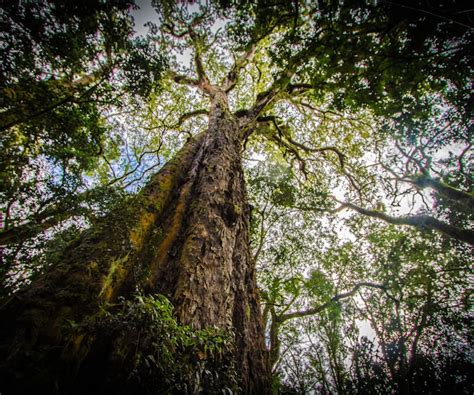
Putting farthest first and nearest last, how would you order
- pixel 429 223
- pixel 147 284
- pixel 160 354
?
pixel 429 223 → pixel 147 284 → pixel 160 354

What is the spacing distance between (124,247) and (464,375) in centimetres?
852

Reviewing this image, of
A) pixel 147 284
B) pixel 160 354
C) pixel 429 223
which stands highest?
pixel 429 223

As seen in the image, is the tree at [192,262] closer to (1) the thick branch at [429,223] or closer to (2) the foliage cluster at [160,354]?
(2) the foliage cluster at [160,354]

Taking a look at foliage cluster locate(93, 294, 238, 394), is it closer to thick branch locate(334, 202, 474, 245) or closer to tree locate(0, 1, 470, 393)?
tree locate(0, 1, 470, 393)

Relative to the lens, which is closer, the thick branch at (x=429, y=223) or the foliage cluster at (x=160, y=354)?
the foliage cluster at (x=160, y=354)

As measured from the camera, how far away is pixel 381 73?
3.17 m

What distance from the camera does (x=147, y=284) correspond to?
2.11 m

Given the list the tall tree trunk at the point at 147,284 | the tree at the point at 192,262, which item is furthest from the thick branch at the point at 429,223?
the tall tree trunk at the point at 147,284

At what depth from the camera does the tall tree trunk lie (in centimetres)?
132

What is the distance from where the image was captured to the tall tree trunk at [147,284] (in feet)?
4.34

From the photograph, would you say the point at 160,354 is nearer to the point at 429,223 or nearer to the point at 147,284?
the point at 147,284

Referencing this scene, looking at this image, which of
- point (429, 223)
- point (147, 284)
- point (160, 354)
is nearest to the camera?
point (160, 354)

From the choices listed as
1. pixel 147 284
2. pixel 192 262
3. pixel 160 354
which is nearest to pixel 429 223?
pixel 192 262

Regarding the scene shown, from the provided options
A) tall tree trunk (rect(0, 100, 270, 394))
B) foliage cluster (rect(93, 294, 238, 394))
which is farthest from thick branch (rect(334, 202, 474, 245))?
foliage cluster (rect(93, 294, 238, 394))
